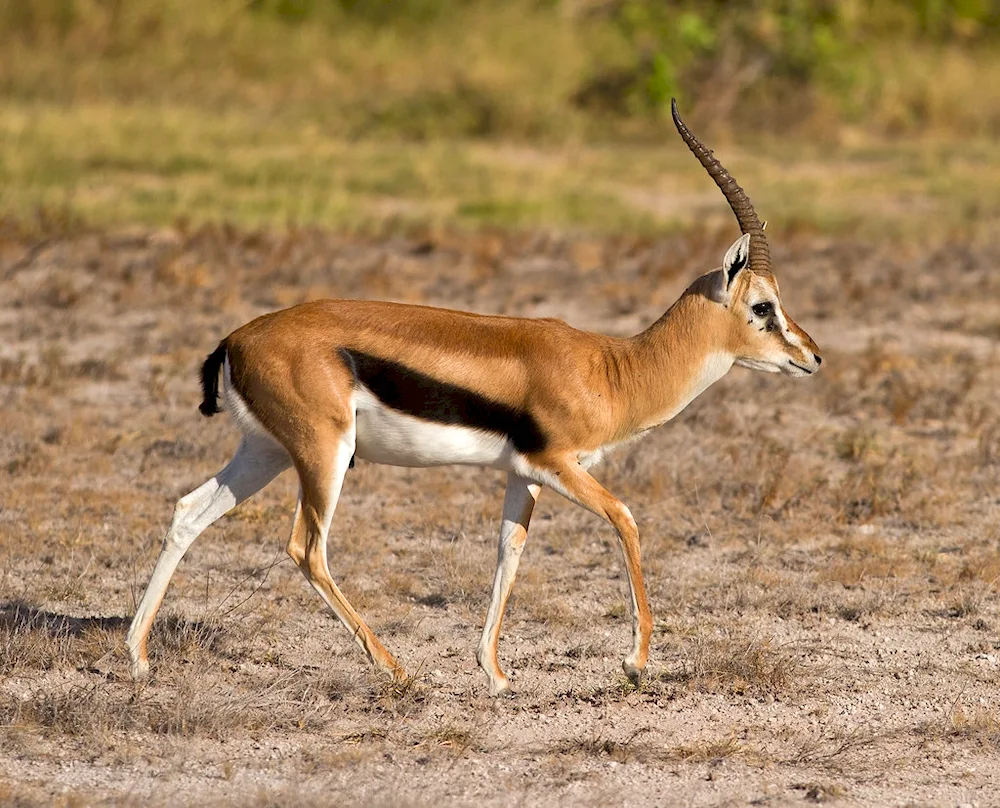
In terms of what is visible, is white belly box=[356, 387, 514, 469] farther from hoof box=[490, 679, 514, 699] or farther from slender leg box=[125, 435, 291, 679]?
hoof box=[490, 679, 514, 699]

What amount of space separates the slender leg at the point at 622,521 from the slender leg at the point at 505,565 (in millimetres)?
257

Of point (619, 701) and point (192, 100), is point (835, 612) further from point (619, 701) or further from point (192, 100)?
point (192, 100)

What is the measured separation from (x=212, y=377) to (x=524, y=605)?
5.50 ft

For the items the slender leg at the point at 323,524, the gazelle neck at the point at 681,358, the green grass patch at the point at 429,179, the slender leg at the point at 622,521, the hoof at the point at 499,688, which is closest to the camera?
the slender leg at the point at 323,524

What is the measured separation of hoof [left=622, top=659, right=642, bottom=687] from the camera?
5445 millimetres

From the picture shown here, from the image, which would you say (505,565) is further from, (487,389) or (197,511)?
(197,511)

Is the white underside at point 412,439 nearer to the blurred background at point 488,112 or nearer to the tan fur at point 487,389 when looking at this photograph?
the tan fur at point 487,389

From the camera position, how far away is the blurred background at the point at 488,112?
16.3m

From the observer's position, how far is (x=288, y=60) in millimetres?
25734

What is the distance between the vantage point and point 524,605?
255 inches

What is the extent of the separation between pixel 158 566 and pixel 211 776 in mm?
959

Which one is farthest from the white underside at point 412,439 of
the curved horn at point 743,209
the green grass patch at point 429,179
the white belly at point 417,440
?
the green grass patch at point 429,179

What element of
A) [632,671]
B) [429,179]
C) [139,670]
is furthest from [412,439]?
[429,179]

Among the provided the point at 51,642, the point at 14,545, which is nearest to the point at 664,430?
the point at 14,545
